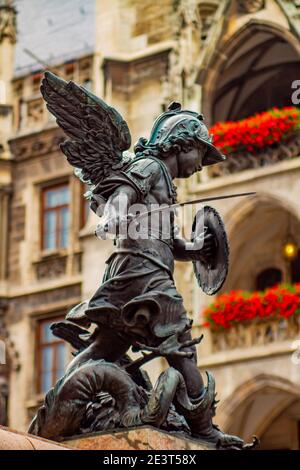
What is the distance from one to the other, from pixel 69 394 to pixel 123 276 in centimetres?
70

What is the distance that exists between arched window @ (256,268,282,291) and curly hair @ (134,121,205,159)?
1868cm

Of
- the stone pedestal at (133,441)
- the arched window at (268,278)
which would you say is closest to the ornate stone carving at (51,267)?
the arched window at (268,278)

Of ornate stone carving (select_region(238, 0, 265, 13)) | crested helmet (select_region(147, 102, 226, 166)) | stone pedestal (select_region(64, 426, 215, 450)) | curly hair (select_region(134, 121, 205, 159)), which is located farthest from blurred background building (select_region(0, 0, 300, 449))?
stone pedestal (select_region(64, 426, 215, 450))

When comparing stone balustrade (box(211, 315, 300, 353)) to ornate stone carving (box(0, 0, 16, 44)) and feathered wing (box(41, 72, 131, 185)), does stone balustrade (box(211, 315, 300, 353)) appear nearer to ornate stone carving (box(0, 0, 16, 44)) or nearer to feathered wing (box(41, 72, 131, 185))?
ornate stone carving (box(0, 0, 16, 44))

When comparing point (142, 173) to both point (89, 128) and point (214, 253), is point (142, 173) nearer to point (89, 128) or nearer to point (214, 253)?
point (89, 128)

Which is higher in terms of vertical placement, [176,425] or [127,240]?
[127,240]

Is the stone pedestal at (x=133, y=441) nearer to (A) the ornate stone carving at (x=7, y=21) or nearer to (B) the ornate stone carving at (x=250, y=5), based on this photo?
(B) the ornate stone carving at (x=250, y=5)

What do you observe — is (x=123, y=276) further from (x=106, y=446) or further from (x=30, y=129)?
(x=30, y=129)

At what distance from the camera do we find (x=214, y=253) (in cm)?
912

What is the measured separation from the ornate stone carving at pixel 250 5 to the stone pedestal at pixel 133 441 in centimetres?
1897

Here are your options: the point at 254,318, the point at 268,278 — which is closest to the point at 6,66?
the point at 268,278

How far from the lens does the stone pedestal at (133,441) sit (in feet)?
26.7

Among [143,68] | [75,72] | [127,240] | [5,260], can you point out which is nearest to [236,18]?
[143,68]

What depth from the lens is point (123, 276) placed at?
28.0 ft
